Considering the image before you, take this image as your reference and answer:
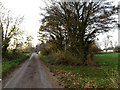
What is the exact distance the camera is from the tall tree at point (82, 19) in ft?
34.4

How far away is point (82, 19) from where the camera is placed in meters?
11.3

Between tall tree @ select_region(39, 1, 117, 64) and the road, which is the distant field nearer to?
tall tree @ select_region(39, 1, 117, 64)

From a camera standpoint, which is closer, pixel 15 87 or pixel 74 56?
pixel 15 87

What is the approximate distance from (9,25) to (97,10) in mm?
12877

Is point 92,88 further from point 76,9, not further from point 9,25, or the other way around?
point 9,25

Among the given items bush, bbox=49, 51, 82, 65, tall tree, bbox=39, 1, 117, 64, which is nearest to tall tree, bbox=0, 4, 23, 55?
tall tree, bbox=39, 1, 117, 64

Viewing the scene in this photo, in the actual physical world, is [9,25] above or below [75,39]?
above

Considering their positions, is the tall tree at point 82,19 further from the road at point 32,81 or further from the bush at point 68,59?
the road at point 32,81

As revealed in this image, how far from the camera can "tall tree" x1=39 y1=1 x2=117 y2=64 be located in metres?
10.5

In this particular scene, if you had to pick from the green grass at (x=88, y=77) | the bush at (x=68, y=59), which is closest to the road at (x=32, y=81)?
the green grass at (x=88, y=77)

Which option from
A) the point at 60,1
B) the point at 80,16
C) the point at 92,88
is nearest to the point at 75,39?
the point at 80,16

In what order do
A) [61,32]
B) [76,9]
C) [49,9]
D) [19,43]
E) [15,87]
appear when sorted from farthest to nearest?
[19,43] → [61,32] → [49,9] → [76,9] → [15,87]

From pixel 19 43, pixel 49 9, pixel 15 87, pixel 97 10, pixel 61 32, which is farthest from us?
pixel 19 43

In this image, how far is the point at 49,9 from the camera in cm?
1232
